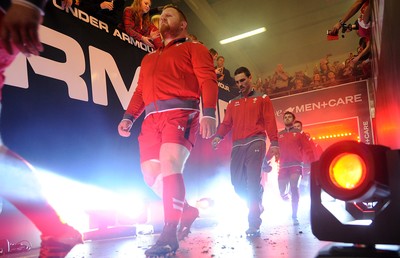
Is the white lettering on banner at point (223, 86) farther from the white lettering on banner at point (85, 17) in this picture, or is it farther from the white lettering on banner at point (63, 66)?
the white lettering on banner at point (63, 66)

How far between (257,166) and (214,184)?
2.93 meters

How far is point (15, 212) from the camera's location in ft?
9.96

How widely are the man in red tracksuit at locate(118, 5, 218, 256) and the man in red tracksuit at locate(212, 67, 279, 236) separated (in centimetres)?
132

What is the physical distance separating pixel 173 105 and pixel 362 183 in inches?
58.2

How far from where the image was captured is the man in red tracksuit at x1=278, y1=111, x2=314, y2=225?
530 centimetres

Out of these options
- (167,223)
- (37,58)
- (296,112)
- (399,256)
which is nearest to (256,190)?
(167,223)

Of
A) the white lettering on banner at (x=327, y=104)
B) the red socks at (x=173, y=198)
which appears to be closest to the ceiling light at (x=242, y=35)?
Answer: the white lettering on banner at (x=327, y=104)

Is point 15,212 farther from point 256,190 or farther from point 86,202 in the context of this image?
point 256,190

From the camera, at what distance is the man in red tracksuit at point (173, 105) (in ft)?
7.43

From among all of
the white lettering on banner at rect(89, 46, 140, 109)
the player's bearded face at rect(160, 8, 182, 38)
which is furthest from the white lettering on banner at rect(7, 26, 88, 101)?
the player's bearded face at rect(160, 8, 182, 38)

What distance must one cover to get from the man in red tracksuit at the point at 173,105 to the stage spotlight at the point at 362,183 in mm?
1139

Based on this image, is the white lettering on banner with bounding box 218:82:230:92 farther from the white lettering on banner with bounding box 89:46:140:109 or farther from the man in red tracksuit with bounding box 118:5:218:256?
the man in red tracksuit with bounding box 118:5:218:256

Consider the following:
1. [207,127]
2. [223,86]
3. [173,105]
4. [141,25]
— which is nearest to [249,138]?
[207,127]

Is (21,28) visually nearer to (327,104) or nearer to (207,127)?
(207,127)
